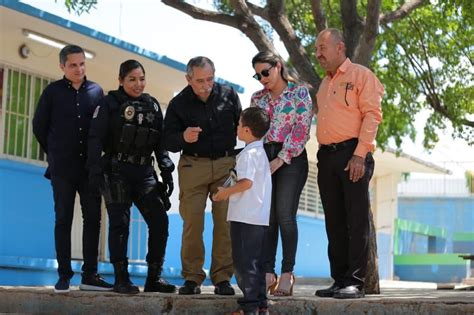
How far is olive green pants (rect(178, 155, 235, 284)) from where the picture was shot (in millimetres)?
7730

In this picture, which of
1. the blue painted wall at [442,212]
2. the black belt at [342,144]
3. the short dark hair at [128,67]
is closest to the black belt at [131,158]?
the short dark hair at [128,67]

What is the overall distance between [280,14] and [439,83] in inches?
272

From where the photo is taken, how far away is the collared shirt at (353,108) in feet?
23.7

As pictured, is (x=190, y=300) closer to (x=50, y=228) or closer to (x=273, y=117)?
(x=273, y=117)

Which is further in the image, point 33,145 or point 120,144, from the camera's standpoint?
point 33,145

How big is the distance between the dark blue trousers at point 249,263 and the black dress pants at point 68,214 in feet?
5.58

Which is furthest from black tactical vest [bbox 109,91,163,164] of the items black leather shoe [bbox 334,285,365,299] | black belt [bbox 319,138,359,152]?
black leather shoe [bbox 334,285,365,299]

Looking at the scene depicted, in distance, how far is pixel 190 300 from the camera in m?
7.34

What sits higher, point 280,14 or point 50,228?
point 280,14

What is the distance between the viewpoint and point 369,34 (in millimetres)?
10719

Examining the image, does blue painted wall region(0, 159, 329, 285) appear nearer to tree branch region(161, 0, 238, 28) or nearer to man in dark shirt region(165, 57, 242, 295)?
tree branch region(161, 0, 238, 28)

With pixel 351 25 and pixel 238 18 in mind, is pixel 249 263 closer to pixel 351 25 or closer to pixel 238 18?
pixel 238 18

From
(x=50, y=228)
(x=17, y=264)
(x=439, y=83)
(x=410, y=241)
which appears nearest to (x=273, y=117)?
(x=17, y=264)

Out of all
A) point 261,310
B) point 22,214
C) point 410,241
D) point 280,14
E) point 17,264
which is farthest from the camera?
point 410,241
